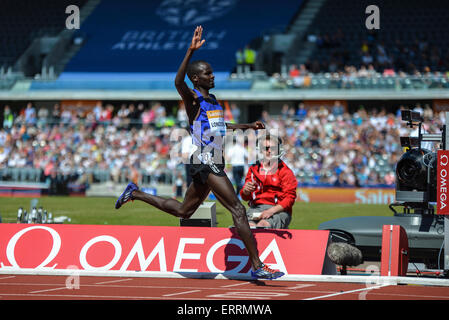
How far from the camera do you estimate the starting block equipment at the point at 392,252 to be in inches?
299

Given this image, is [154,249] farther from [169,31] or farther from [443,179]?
[169,31]

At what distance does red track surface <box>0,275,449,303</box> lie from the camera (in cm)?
632

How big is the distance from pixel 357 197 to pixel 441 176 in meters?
15.7

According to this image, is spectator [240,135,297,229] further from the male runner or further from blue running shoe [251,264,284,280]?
blue running shoe [251,264,284,280]

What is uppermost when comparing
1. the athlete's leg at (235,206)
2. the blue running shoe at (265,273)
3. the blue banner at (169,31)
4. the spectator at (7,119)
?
the blue banner at (169,31)

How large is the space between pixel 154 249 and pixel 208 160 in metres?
1.60

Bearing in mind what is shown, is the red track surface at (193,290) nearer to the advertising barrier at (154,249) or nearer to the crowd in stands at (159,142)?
the advertising barrier at (154,249)

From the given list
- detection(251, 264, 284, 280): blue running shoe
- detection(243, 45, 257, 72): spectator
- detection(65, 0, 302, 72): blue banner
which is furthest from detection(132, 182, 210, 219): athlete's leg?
detection(65, 0, 302, 72): blue banner

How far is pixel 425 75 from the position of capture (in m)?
28.7

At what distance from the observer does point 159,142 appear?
29.7 metres

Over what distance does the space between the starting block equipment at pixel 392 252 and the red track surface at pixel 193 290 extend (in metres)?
0.50

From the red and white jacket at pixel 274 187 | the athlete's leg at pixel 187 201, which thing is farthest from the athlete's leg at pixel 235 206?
the red and white jacket at pixel 274 187
